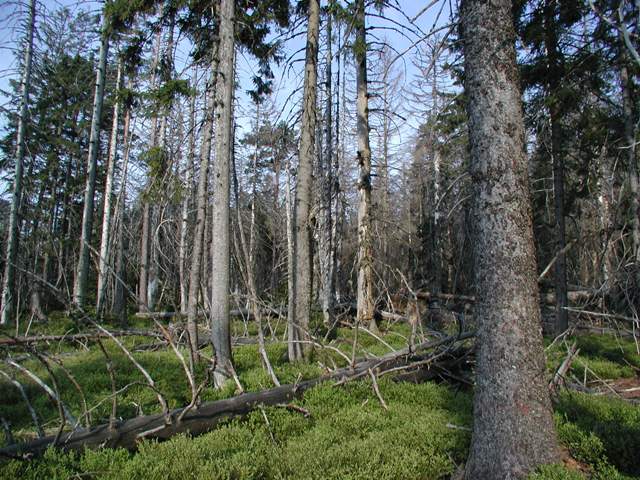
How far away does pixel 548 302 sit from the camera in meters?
16.3

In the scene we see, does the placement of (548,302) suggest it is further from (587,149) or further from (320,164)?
(320,164)

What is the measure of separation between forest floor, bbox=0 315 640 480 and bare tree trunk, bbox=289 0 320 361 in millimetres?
1029

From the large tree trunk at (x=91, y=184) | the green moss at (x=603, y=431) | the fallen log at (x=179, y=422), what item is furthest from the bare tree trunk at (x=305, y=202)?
the large tree trunk at (x=91, y=184)

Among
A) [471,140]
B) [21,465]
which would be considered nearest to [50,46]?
[21,465]

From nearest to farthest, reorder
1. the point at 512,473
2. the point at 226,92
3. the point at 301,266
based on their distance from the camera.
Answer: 1. the point at 512,473
2. the point at 226,92
3. the point at 301,266

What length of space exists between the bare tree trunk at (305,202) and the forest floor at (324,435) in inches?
40.5

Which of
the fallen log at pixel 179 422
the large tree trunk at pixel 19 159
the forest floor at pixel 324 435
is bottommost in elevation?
the forest floor at pixel 324 435

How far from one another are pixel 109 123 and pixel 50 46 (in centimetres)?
1062

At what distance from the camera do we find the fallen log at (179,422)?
4098 mm

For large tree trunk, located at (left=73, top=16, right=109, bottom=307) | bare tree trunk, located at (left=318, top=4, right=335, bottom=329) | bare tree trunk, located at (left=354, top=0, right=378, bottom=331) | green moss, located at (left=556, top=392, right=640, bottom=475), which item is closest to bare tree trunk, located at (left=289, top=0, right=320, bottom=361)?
bare tree trunk, located at (left=354, top=0, right=378, bottom=331)

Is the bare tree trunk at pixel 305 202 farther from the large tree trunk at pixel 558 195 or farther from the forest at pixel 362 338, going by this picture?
the large tree trunk at pixel 558 195

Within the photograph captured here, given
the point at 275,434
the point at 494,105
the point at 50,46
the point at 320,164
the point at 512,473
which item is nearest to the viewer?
the point at 512,473

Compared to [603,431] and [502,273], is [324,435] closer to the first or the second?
[502,273]

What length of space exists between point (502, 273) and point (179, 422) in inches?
150
